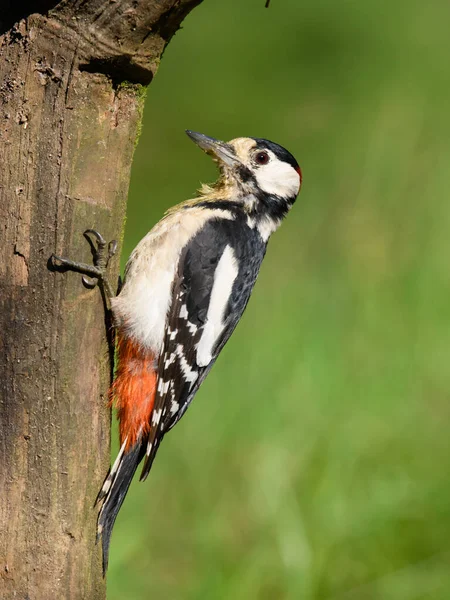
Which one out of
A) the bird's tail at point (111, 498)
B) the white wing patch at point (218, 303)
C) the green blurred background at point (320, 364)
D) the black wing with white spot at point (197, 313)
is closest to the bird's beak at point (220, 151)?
the black wing with white spot at point (197, 313)

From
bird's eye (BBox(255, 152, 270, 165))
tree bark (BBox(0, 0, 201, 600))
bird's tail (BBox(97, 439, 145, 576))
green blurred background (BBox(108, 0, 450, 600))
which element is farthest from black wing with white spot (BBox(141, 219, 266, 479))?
green blurred background (BBox(108, 0, 450, 600))

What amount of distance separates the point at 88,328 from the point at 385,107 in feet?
16.1

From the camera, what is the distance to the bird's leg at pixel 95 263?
260cm

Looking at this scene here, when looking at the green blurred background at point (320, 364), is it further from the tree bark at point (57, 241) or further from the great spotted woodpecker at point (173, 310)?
the tree bark at point (57, 241)

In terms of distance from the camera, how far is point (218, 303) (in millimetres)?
3377

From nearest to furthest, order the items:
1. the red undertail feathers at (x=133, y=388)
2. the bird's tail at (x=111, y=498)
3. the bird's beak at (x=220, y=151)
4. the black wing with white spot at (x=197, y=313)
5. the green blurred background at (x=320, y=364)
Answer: the bird's tail at (x=111, y=498)
the red undertail feathers at (x=133, y=388)
the black wing with white spot at (x=197, y=313)
the bird's beak at (x=220, y=151)
the green blurred background at (x=320, y=364)

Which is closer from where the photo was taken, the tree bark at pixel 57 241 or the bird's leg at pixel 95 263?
the tree bark at pixel 57 241

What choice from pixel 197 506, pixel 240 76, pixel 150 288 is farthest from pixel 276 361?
pixel 240 76

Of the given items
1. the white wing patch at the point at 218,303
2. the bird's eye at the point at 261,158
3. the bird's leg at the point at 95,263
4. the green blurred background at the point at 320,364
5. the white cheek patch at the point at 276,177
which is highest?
the bird's eye at the point at 261,158

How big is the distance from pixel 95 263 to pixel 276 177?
1288mm

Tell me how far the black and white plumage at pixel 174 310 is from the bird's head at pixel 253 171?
5.1 inches

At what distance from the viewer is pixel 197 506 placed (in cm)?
456

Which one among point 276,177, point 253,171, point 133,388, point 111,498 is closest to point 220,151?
point 253,171

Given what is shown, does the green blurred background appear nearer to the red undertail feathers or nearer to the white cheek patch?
the red undertail feathers
